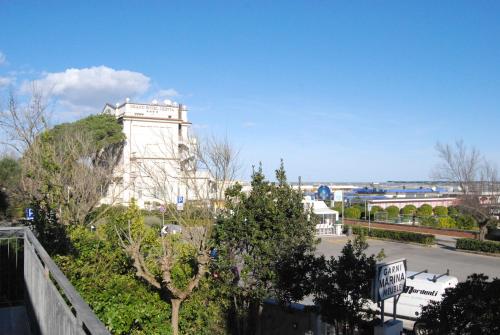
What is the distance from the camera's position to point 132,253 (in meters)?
8.10

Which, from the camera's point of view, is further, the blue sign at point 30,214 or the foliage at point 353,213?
the foliage at point 353,213

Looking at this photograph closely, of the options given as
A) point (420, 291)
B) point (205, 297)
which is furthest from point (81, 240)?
point (420, 291)

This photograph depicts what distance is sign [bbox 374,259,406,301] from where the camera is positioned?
7746 millimetres

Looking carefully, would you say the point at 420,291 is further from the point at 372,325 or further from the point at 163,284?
the point at 163,284

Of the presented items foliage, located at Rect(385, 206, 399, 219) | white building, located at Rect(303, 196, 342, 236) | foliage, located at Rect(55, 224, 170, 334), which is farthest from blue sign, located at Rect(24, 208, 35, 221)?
foliage, located at Rect(385, 206, 399, 219)

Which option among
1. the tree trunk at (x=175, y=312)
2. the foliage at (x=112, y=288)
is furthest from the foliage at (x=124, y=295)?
the tree trunk at (x=175, y=312)

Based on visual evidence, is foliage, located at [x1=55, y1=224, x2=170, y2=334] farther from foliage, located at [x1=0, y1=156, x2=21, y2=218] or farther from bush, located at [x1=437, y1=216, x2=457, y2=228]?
bush, located at [x1=437, y1=216, x2=457, y2=228]

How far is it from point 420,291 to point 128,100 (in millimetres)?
38572

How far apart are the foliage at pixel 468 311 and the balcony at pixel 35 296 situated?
470cm

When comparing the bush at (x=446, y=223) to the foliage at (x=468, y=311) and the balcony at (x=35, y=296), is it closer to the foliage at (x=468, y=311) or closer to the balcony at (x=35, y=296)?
the foliage at (x=468, y=311)

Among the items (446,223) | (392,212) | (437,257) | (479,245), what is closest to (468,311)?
(437,257)

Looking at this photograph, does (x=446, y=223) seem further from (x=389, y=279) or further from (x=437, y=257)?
(x=389, y=279)

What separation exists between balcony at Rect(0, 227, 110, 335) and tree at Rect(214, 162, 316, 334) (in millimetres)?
3452

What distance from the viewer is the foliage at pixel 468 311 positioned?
5.79 meters
